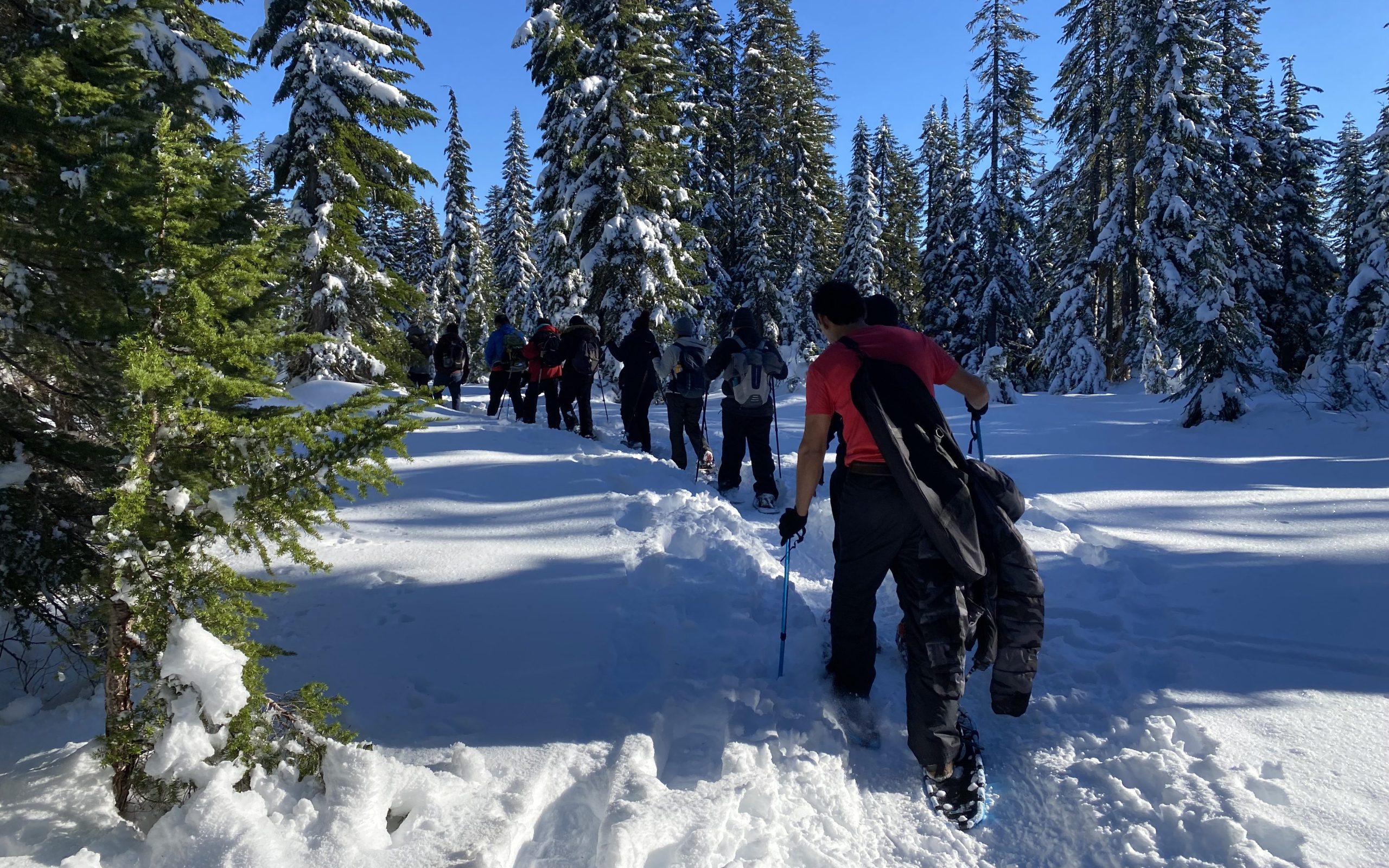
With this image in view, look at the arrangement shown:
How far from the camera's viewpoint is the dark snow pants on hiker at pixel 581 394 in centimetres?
1162

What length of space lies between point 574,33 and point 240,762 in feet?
60.1

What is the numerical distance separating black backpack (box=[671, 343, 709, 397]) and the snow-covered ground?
3.10 meters

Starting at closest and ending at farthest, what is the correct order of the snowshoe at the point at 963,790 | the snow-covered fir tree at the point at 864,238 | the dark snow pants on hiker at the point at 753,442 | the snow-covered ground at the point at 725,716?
the snow-covered ground at the point at 725,716, the snowshoe at the point at 963,790, the dark snow pants on hiker at the point at 753,442, the snow-covered fir tree at the point at 864,238

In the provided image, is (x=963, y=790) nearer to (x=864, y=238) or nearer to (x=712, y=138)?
(x=712, y=138)

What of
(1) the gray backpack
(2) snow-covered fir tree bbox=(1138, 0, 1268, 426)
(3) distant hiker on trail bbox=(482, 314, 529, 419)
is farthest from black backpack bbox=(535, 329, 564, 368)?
(2) snow-covered fir tree bbox=(1138, 0, 1268, 426)

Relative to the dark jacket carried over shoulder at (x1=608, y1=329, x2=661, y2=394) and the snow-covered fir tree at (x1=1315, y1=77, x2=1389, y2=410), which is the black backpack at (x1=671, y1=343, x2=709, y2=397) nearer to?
the dark jacket carried over shoulder at (x1=608, y1=329, x2=661, y2=394)

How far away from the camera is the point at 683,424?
1011 centimetres

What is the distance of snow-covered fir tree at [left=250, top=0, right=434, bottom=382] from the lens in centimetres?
1293

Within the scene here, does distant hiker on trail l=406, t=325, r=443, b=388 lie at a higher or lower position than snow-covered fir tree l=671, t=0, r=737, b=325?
lower

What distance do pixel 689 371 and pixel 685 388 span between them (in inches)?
10.3

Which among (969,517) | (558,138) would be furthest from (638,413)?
(558,138)

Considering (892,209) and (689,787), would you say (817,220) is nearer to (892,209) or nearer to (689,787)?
(892,209)

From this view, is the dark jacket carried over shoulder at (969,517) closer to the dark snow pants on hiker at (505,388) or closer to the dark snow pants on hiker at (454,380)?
the dark snow pants on hiker at (505,388)

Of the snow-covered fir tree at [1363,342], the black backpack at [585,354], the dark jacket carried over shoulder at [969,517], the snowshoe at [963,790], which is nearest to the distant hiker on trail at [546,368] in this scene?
the black backpack at [585,354]
